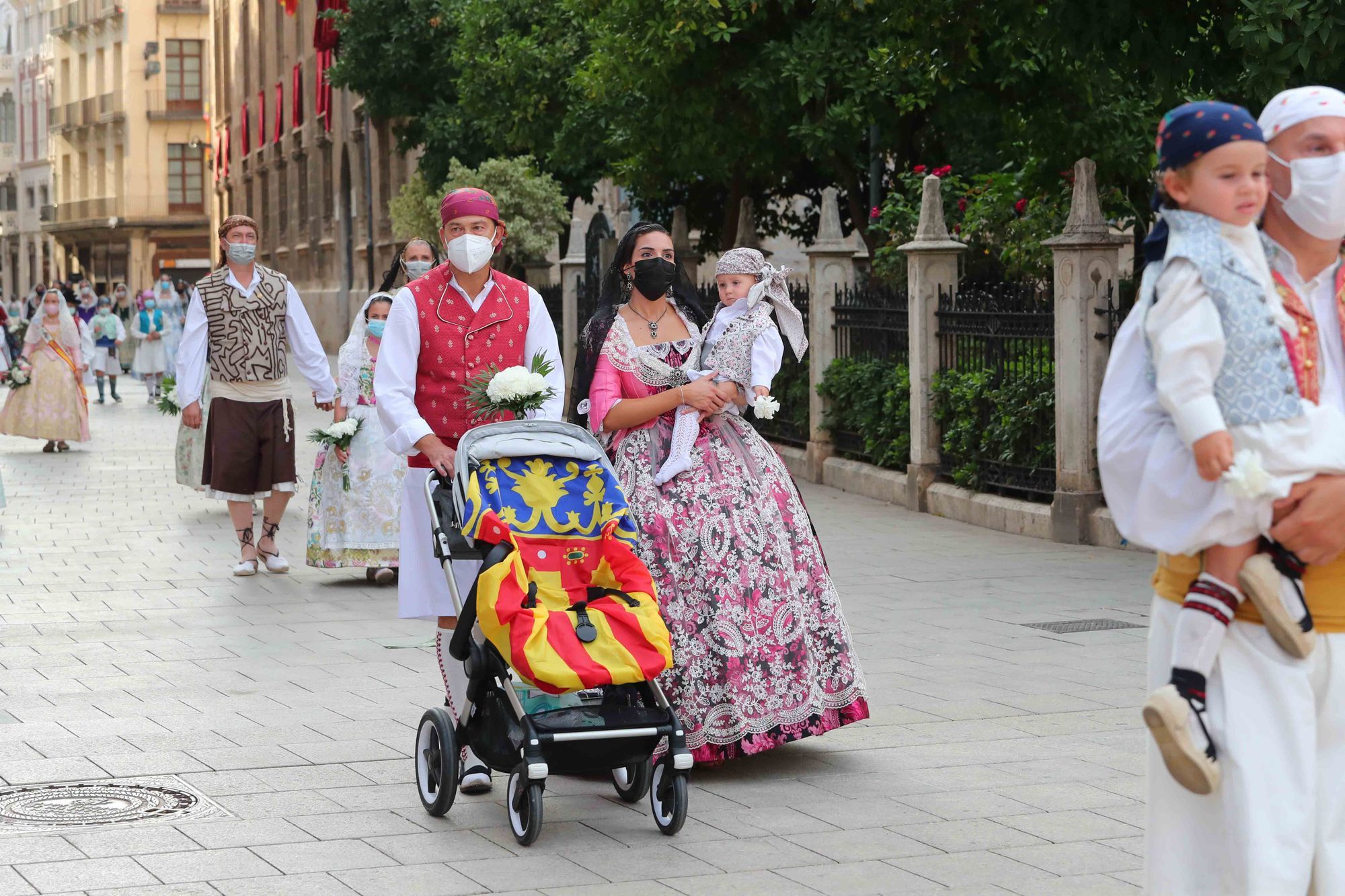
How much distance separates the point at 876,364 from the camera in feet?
51.6

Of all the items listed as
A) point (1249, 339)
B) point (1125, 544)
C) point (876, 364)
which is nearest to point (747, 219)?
point (876, 364)

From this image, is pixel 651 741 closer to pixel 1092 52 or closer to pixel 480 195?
pixel 480 195

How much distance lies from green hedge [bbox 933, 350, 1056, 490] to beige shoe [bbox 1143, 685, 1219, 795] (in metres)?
9.23

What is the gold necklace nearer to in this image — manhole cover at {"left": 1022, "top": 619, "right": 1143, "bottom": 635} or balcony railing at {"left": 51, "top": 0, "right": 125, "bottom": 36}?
manhole cover at {"left": 1022, "top": 619, "right": 1143, "bottom": 635}

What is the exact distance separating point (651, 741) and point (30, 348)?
60.2 feet

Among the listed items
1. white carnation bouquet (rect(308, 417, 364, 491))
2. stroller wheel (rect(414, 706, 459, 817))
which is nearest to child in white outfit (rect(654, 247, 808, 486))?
stroller wheel (rect(414, 706, 459, 817))

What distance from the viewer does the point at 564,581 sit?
5676 mm

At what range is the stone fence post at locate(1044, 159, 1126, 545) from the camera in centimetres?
1209

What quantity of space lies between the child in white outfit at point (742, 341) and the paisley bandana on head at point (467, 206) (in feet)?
2.59

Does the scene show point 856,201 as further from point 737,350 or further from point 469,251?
point 469,251

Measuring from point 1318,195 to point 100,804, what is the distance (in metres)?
4.05

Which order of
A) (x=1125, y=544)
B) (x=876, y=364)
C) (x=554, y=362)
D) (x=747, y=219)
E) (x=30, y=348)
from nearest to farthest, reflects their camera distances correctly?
(x=554, y=362) < (x=1125, y=544) < (x=876, y=364) < (x=747, y=219) < (x=30, y=348)

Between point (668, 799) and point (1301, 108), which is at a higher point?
point (1301, 108)

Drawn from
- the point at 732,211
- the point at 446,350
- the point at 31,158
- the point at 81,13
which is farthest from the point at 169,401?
the point at 31,158
